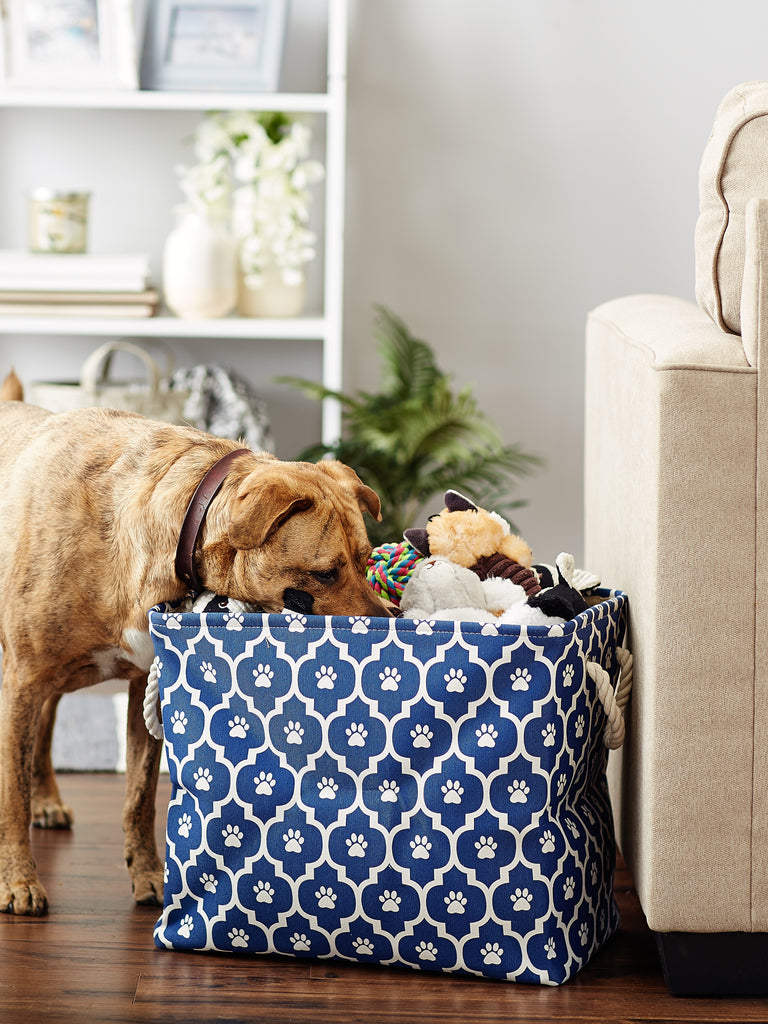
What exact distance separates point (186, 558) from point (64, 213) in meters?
1.72

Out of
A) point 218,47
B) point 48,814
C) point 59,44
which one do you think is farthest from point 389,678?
point 59,44

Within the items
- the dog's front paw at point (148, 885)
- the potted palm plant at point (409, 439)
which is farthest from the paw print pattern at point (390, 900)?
the potted palm plant at point (409, 439)

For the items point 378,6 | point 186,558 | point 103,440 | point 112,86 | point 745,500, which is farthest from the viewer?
point 378,6

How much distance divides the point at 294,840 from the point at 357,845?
0.08 m

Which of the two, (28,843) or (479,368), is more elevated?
(479,368)

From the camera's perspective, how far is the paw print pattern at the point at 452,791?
4.29 feet

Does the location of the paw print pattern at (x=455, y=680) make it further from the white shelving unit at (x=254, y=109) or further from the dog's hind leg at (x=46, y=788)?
the white shelving unit at (x=254, y=109)

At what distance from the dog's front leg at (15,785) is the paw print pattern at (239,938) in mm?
321

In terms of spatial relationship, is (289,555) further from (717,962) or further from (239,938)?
(717,962)

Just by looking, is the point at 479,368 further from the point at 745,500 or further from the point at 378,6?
the point at 745,500

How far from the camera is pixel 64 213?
2.83 metres

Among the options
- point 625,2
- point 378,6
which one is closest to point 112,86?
point 378,6

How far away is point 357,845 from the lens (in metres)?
1.33

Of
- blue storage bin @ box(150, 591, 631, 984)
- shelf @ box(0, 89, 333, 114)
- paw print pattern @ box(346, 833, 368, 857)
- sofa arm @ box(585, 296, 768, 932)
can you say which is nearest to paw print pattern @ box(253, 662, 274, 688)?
blue storage bin @ box(150, 591, 631, 984)
